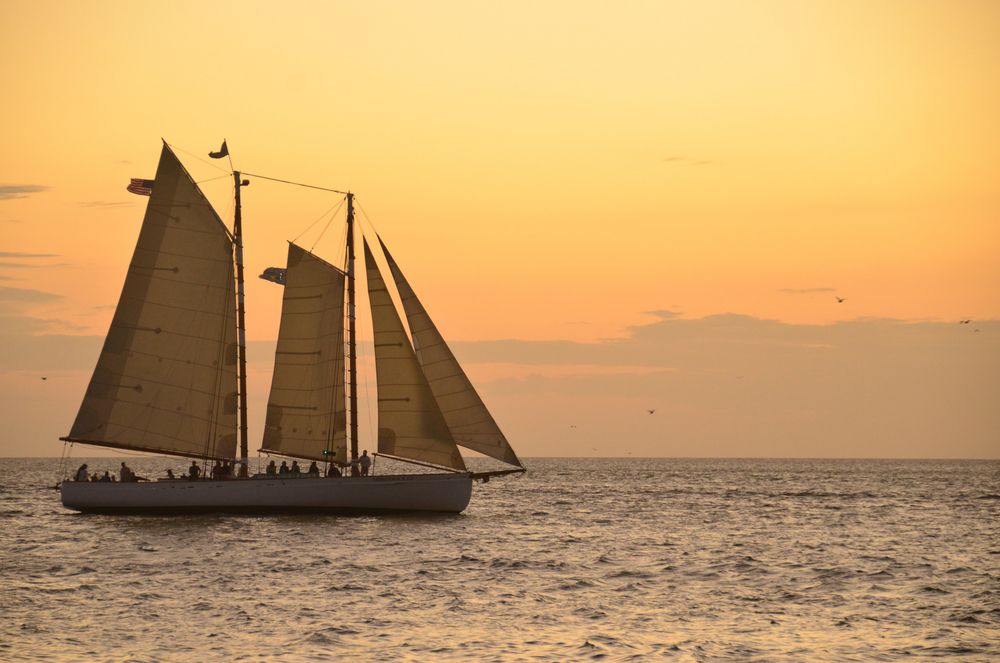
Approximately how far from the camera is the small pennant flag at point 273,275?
63688mm

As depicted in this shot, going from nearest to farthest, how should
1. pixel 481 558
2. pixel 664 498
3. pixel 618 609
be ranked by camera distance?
pixel 618 609, pixel 481 558, pixel 664 498

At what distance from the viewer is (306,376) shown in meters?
63.8

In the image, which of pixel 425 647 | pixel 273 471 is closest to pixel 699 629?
pixel 425 647

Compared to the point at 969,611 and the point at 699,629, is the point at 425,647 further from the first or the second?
the point at 969,611

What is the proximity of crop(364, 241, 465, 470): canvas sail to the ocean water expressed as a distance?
3.35 meters

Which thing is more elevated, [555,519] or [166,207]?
[166,207]

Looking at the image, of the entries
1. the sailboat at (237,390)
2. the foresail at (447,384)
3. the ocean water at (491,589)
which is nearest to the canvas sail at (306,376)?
the sailboat at (237,390)

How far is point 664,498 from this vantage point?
105 metres

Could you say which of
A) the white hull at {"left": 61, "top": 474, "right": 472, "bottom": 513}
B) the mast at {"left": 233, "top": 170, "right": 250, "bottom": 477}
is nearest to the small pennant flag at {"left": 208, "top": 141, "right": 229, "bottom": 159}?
the mast at {"left": 233, "top": 170, "right": 250, "bottom": 477}

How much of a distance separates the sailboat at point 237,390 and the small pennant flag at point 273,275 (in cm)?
10

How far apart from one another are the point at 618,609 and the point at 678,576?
8.49 m

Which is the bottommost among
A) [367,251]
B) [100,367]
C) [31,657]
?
[31,657]

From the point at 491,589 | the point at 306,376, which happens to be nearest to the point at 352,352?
the point at 306,376

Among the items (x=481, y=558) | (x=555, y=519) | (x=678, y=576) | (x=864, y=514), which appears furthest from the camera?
(x=864, y=514)
